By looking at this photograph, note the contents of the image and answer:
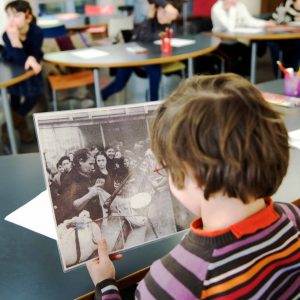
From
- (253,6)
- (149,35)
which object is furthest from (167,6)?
(253,6)

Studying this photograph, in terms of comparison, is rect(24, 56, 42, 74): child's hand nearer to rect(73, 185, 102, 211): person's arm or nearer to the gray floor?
the gray floor

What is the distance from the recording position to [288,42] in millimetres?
4840

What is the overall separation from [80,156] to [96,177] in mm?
56

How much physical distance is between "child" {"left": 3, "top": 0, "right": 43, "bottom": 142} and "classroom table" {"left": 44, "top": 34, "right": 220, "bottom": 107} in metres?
0.15

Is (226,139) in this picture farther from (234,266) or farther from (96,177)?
(96,177)

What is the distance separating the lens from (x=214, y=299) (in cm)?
63

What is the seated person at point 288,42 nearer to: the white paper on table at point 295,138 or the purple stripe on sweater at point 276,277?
the white paper on table at point 295,138

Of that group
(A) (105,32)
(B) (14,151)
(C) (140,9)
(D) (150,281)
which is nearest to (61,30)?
(A) (105,32)

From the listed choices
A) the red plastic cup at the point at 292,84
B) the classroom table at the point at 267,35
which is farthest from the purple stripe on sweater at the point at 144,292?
the classroom table at the point at 267,35

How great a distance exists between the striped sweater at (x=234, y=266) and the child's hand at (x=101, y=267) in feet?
0.50

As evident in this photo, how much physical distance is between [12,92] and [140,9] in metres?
4.96

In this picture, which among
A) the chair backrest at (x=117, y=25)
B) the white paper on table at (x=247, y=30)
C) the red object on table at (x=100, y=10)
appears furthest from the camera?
the red object on table at (x=100, y=10)

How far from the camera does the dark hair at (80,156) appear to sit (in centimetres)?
86

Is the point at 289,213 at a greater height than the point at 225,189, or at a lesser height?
lesser
